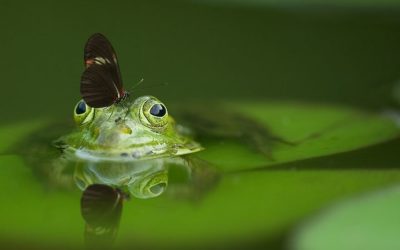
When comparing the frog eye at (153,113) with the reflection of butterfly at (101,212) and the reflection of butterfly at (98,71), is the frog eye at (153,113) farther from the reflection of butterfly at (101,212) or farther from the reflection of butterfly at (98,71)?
the reflection of butterfly at (101,212)

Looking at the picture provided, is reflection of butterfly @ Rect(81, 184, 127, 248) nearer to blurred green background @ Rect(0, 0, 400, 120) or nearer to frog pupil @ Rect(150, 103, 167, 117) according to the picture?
frog pupil @ Rect(150, 103, 167, 117)

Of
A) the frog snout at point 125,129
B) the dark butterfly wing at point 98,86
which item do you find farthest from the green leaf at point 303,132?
the dark butterfly wing at point 98,86

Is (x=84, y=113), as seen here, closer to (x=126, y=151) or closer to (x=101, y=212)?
(x=126, y=151)

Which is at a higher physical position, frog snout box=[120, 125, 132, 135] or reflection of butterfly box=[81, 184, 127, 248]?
frog snout box=[120, 125, 132, 135]

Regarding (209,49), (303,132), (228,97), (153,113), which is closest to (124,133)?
(153,113)

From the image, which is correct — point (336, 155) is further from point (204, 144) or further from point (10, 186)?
point (10, 186)

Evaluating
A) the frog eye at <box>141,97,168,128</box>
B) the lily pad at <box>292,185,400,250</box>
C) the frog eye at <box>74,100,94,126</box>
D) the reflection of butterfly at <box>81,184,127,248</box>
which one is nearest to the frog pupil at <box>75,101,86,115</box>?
the frog eye at <box>74,100,94,126</box>

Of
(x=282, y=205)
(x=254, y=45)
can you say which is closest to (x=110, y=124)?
(x=282, y=205)
